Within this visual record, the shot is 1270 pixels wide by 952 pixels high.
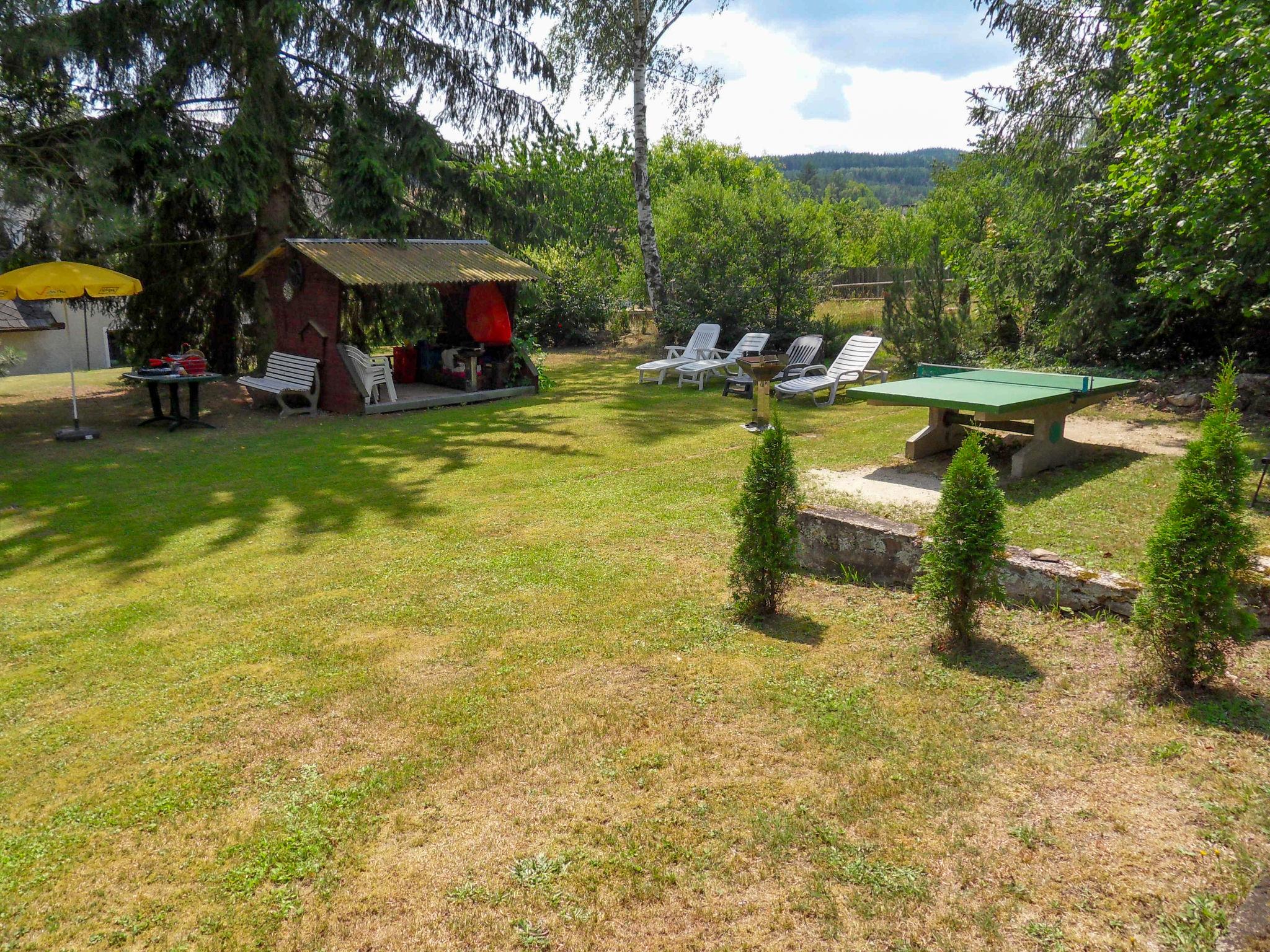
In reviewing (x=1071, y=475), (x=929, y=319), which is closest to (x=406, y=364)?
(x=929, y=319)

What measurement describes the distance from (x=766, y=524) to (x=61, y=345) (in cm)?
2306

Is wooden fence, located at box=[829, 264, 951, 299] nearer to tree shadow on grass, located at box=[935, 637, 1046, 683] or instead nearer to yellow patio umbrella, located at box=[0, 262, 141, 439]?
yellow patio umbrella, located at box=[0, 262, 141, 439]

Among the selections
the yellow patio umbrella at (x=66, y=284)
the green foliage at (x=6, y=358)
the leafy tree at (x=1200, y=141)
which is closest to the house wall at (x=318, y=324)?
the yellow patio umbrella at (x=66, y=284)

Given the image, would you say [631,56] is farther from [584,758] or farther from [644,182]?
[584,758]

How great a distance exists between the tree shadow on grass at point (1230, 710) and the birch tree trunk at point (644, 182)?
579 inches

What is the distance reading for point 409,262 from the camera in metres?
12.9

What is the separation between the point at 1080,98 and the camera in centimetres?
1158

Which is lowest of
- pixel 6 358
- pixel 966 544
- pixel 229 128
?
pixel 966 544

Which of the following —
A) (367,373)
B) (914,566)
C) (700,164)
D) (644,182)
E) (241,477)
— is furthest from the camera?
(700,164)

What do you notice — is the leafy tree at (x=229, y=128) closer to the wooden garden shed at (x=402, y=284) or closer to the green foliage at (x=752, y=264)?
the wooden garden shed at (x=402, y=284)

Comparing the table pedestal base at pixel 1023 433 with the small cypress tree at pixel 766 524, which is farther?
the table pedestal base at pixel 1023 433

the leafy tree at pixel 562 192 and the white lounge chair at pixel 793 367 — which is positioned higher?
the leafy tree at pixel 562 192

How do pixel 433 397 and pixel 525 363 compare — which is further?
pixel 525 363

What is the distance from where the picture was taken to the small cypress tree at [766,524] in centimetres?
453
